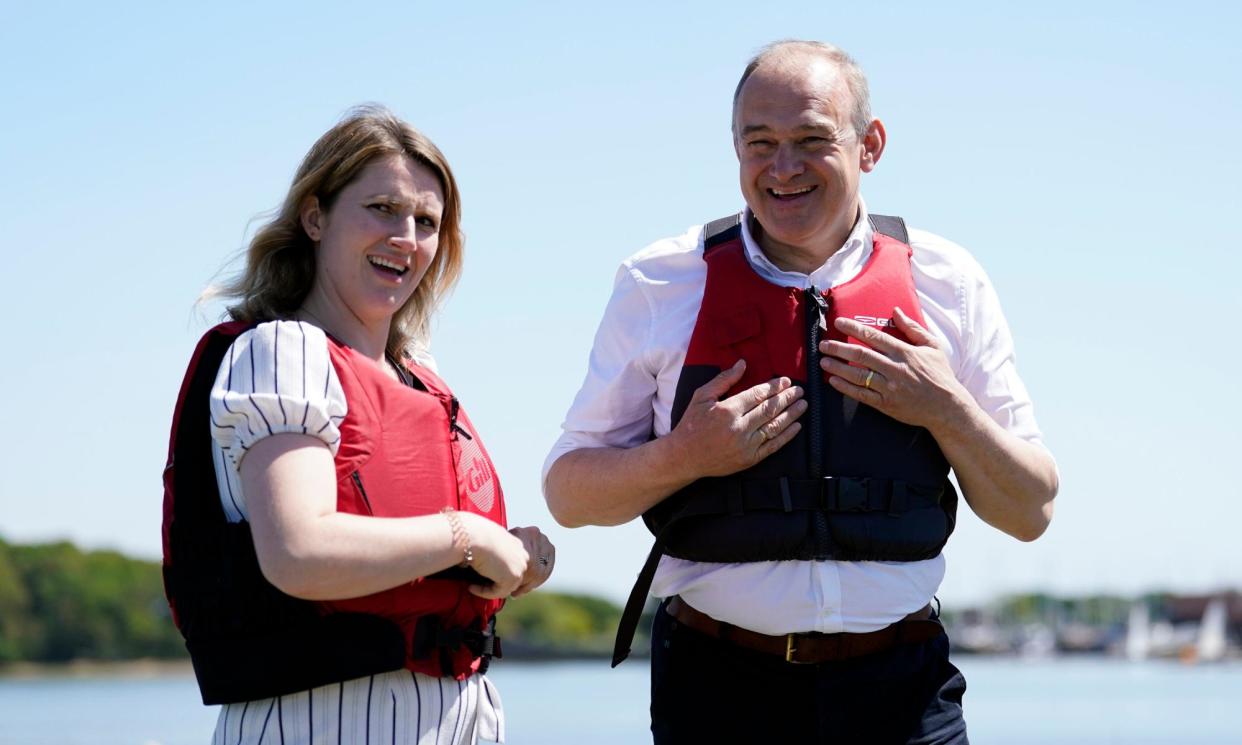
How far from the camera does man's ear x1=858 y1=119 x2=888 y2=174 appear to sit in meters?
4.22

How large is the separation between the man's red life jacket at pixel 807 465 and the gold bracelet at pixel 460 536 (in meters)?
0.78

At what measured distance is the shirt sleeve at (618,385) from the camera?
13.6ft

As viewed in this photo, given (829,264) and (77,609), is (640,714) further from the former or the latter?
(77,609)

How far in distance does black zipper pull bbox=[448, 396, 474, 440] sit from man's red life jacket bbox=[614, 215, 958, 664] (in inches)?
23.0

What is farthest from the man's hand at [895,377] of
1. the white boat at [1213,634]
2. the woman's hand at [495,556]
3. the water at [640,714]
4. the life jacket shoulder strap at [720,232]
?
the white boat at [1213,634]

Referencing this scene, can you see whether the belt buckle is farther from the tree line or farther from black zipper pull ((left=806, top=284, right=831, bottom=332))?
the tree line

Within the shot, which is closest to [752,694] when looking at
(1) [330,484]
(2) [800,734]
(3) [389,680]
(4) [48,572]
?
(2) [800,734]

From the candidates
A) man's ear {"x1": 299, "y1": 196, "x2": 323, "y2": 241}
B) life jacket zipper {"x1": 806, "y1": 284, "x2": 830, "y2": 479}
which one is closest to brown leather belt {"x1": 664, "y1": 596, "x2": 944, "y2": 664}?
life jacket zipper {"x1": 806, "y1": 284, "x2": 830, "y2": 479}

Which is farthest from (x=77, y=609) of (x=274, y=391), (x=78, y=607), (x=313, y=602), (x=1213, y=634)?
(x=274, y=391)

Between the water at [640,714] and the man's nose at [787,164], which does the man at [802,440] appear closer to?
the man's nose at [787,164]

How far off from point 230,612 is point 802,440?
1.50 m

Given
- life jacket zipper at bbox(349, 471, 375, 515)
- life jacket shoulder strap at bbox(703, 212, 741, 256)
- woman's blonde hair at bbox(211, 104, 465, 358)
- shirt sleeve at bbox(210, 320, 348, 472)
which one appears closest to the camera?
shirt sleeve at bbox(210, 320, 348, 472)

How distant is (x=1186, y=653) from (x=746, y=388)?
104 metres

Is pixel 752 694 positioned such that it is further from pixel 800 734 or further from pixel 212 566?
pixel 212 566
